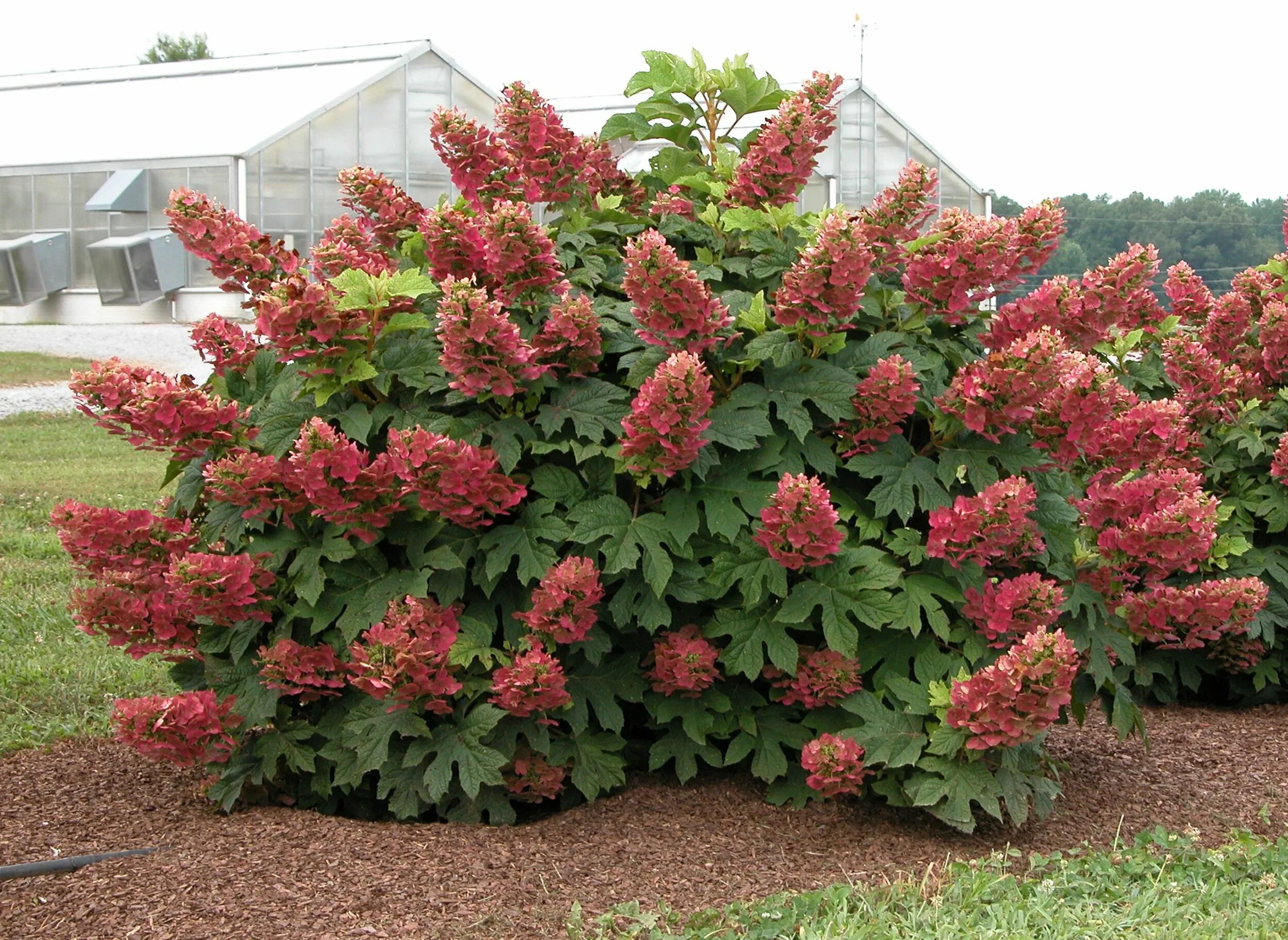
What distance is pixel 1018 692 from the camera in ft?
10.8

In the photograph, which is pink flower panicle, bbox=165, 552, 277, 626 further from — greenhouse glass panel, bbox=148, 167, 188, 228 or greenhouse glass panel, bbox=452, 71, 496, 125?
greenhouse glass panel, bbox=452, 71, 496, 125

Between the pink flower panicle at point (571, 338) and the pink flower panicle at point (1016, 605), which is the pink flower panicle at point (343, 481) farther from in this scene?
the pink flower panicle at point (1016, 605)

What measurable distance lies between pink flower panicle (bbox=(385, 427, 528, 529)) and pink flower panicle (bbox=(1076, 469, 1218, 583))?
179 centimetres

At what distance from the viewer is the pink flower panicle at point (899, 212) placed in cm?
373

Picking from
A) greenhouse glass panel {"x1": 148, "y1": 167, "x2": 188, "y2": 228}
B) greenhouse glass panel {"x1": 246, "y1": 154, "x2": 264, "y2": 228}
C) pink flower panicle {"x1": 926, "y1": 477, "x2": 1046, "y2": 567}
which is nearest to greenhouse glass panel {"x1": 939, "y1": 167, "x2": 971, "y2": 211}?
greenhouse glass panel {"x1": 246, "y1": 154, "x2": 264, "y2": 228}

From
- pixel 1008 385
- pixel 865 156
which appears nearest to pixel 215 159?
pixel 865 156

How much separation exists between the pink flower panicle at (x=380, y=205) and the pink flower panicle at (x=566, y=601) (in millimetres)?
1287

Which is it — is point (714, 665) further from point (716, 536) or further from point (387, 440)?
point (387, 440)

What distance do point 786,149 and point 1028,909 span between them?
2.10 m

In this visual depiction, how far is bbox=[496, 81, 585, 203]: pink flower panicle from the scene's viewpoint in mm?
3912

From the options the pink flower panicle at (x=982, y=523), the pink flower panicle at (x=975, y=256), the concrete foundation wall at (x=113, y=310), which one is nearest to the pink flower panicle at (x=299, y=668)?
the pink flower panicle at (x=982, y=523)

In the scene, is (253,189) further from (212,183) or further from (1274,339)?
(1274,339)

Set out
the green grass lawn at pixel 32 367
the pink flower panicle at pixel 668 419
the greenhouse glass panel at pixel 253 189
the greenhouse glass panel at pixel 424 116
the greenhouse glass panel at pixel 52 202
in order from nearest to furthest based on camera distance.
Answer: the pink flower panicle at pixel 668 419, the green grass lawn at pixel 32 367, the greenhouse glass panel at pixel 253 189, the greenhouse glass panel at pixel 424 116, the greenhouse glass panel at pixel 52 202

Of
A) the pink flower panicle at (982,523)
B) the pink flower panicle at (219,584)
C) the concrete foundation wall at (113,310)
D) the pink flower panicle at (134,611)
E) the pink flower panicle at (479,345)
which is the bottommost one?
the pink flower panicle at (134,611)
